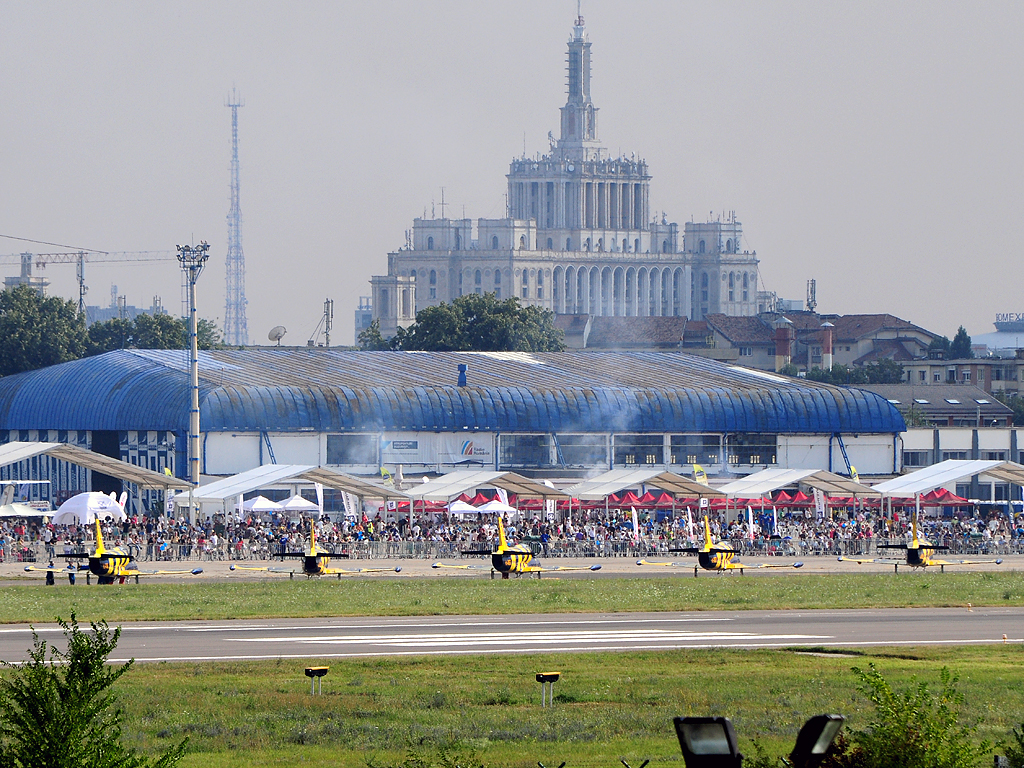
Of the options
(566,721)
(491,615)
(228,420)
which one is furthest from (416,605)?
(228,420)

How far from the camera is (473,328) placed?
172 m

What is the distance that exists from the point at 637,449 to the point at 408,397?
665 inches

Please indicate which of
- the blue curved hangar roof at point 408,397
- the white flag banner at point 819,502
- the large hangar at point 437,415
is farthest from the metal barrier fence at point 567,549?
the blue curved hangar roof at point 408,397

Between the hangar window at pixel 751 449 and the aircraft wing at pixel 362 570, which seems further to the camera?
the hangar window at pixel 751 449

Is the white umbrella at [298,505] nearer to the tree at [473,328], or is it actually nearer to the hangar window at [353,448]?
the hangar window at [353,448]

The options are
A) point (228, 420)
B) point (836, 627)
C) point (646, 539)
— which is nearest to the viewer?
point (836, 627)

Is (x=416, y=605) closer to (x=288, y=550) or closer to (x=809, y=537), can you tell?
(x=288, y=550)

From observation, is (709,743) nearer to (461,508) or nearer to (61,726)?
(61,726)

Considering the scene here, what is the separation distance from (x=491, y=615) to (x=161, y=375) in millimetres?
63435

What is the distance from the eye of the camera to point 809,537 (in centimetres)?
8638

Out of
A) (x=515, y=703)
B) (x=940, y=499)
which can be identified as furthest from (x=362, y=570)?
(x=940, y=499)

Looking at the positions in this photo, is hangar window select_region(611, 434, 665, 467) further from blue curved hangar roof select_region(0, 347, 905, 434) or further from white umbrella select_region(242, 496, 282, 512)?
white umbrella select_region(242, 496, 282, 512)

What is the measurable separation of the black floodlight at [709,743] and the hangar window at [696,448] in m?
104

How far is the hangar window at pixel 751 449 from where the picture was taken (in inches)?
4596
